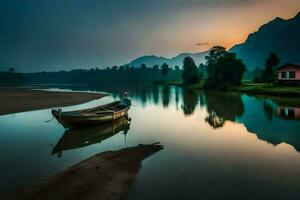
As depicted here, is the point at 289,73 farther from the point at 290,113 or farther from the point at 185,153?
the point at 185,153

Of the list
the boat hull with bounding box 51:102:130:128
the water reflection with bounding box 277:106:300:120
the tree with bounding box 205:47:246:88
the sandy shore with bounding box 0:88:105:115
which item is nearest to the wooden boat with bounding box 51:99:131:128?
the boat hull with bounding box 51:102:130:128

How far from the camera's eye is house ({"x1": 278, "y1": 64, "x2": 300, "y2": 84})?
67938 millimetres

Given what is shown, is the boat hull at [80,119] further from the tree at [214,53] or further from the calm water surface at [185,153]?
the tree at [214,53]

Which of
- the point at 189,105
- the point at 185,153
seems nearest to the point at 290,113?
the point at 189,105

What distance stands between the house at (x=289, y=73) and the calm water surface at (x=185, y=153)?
38407 mm

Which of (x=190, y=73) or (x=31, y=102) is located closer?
(x=31, y=102)

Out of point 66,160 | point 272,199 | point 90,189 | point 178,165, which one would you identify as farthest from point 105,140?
point 272,199

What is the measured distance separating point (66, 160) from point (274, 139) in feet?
56.4

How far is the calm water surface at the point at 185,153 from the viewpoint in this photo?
43.3ft

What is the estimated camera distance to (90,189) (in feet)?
40.5

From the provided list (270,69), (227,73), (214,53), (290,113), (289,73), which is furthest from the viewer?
(214,53)

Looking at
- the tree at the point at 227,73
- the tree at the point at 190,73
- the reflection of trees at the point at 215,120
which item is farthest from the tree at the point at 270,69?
the tree at the point at 190,73

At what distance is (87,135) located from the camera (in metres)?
26.3

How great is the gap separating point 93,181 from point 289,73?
6904 centimetres
